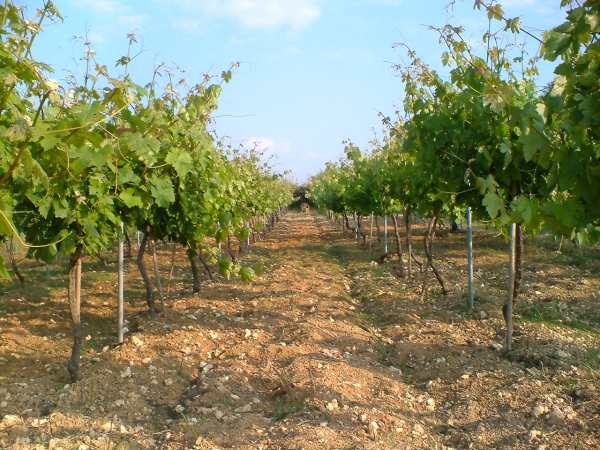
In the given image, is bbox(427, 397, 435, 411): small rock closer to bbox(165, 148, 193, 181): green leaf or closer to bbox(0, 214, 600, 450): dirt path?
bbox(0, 214, 600, 450): dirt path

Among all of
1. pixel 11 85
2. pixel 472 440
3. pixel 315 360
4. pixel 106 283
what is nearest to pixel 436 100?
pixel 315 360

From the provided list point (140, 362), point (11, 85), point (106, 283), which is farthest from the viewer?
point (106, 283)

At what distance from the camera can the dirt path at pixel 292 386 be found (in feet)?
14.2

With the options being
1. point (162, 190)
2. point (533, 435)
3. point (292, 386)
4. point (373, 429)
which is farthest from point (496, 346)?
point (162, 190)

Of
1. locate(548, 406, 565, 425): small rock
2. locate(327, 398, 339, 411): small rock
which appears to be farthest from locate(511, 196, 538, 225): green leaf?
locate(327, 398, 339, 411): small rock

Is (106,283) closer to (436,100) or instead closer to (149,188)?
(149,188)

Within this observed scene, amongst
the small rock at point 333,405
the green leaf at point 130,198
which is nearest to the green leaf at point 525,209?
the small rock at point 333,405

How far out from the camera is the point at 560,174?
8.24 feet

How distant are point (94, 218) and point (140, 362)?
6.25 feet

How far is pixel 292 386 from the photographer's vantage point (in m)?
5.34

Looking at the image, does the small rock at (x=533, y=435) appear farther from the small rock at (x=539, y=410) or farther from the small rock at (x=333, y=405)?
the small rock at (x=333, y=405)

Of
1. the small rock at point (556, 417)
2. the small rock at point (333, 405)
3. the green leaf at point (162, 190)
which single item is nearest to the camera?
the small rock at point (556, 417)

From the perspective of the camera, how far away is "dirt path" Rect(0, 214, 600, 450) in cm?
432

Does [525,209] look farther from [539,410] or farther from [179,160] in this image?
[539,410]
